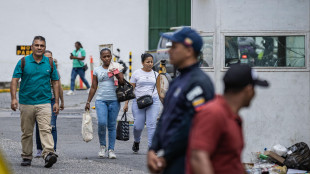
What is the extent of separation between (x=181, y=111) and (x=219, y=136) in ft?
2.23

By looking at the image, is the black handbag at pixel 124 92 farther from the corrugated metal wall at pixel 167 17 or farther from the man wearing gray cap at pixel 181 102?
the corrugated metal wall at pixel 167 17

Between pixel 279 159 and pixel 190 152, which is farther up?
pixel 190 152

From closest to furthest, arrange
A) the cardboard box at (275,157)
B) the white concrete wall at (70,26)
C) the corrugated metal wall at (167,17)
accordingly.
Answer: the cardboard box at (275,157)
the white concrete wall at (70,26)
the corrugated metal wall at (167,17)

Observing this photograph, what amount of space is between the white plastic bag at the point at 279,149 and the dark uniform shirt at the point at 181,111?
515 cm

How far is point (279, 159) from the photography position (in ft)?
30.6

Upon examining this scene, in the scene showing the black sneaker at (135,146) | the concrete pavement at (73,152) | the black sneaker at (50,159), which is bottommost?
the concrete pavement at (73,152)

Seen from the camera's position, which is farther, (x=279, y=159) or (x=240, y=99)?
Result: (x=279, y=159)

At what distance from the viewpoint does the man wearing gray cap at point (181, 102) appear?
4379 millimetres

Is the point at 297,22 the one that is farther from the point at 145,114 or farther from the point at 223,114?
the point at 223,114

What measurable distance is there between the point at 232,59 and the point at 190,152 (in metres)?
6.11

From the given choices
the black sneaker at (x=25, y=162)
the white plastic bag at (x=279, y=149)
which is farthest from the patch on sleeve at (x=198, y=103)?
the black sneaker at (x=25, y=162)

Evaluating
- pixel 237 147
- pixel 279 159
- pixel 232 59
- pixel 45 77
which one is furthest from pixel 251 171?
pixel 237 147

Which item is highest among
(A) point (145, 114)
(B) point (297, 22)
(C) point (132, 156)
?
(B) point (297, 22)

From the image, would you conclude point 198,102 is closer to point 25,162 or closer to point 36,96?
point 36,96
